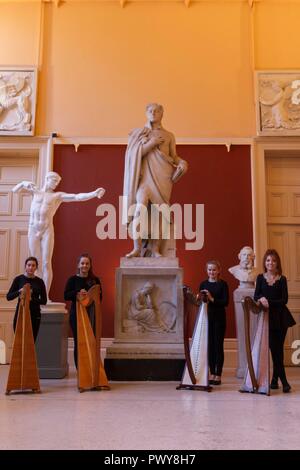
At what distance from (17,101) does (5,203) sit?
1.62 meters

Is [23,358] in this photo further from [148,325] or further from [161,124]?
[161,124]

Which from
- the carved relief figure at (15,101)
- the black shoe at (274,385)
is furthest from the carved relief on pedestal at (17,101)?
the black shoe at (274,385)

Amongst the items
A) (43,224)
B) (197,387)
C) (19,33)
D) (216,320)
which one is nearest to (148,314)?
(216,320)

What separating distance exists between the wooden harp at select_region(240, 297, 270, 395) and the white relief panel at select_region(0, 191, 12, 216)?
4736mm

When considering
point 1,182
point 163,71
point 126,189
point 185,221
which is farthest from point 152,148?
point 1,182

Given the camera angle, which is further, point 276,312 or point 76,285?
point 76,285

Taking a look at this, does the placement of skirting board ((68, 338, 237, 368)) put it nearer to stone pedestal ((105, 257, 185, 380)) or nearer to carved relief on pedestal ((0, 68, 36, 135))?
stone pedestal ((105, 257, 185, 380))

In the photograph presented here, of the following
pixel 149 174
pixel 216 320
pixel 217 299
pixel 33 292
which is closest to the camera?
pixel 33 292

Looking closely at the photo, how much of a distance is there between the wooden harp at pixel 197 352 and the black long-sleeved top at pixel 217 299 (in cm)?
45

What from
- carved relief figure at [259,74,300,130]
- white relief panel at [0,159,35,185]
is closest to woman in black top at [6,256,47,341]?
white relief panel at [0,159,35,185]

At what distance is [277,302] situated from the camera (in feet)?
14.3

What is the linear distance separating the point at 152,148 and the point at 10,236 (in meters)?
3.23

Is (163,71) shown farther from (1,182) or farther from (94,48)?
(1,182)
